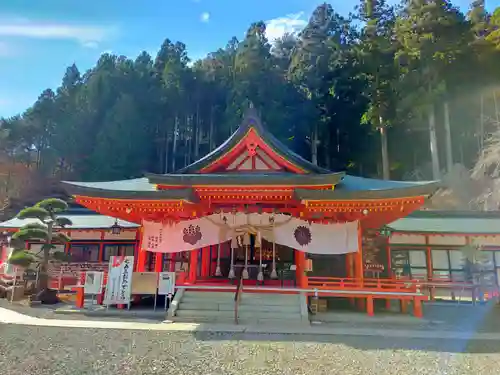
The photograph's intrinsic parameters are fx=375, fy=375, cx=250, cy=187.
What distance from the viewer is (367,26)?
35781 mm

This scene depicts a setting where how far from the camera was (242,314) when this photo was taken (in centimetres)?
907

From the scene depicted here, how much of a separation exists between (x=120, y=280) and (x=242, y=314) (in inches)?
132

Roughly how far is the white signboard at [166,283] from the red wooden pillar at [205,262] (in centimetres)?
216

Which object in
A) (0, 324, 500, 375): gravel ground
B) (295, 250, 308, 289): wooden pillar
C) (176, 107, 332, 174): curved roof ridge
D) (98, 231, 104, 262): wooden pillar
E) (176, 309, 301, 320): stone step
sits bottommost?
(0, 324, 500, 375): gravel ground

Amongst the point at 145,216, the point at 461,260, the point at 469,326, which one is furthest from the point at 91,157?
the point at 469,326

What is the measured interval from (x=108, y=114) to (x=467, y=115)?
3195 cm

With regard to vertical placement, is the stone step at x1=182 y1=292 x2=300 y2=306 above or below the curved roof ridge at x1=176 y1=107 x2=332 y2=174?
below

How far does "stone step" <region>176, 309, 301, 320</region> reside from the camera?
8977mm

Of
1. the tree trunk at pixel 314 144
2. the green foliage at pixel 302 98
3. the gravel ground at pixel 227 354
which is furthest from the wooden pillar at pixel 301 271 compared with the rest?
the tree trunk at pixel 314 144

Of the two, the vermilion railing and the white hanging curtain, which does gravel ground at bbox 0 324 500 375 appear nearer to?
the vermilion railing

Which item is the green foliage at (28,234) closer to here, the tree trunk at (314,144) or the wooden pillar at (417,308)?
the wooden pillar at (417,308)

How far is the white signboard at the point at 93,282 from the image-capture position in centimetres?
1012

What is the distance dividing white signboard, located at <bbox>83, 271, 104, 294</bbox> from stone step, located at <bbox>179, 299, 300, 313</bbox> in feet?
8.08

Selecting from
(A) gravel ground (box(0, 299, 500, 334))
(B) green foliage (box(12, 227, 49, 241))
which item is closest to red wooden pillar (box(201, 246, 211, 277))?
(A) gravel ground (box(0, 299, 500, 334))
